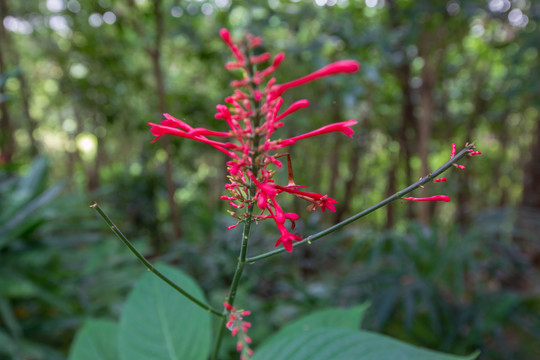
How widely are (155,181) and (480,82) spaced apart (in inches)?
152

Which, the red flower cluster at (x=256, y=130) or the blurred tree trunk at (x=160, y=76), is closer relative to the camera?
the red flower cluster at (x=256, y=130)

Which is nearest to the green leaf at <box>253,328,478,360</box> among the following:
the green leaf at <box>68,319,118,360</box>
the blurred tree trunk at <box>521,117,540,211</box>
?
the green leaf at <box>68,319,118,360</box>

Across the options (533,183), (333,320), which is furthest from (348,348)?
(533,183)

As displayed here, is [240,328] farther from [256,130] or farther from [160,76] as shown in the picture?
[160,76]

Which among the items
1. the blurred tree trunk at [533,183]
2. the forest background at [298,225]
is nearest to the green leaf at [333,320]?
the forest background at [298,225]

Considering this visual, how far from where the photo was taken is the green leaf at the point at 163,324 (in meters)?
0.77

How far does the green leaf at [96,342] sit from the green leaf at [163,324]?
0.50 feet

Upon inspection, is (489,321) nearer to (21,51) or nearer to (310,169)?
(310,169)

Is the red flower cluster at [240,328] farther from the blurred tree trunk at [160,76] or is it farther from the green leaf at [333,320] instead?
the blurred tree trunk at [160,76]

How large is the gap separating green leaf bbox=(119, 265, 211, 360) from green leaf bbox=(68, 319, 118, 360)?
152 mm

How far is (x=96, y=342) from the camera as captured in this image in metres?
0.91

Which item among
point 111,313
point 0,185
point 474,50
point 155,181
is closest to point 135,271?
point 111,313

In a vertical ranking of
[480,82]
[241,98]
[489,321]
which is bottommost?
[489,321]

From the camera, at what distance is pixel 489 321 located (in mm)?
1808
